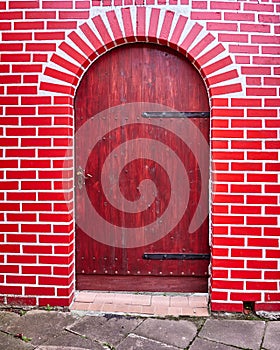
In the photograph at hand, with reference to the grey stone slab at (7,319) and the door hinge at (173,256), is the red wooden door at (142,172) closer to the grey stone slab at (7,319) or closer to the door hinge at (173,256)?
the door hinge at (173,256)

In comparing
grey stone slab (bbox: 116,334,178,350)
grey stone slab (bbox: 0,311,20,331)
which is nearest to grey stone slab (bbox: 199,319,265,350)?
grey stone slab (bbox: 116,334,178,350)

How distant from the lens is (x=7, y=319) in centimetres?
307

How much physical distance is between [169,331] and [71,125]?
1856 mm

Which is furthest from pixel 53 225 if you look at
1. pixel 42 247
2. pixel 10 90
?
pixel 10 90

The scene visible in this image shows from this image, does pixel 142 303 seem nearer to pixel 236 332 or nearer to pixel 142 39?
pixel 236 332

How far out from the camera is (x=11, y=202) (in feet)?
10.8

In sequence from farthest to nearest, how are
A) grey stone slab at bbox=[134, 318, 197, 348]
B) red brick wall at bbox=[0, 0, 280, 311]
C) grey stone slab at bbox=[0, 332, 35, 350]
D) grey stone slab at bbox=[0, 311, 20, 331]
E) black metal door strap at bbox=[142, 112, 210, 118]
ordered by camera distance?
black metal door strap at bbox=[142, 112, 210, 118]
red brick wall at bbox=[0, 0, 280, 311]
grey stone slab at bbox=[0, 311, 20, 331]
grey stone slab at bbox=[134, 318, 197, 348]
grey stone slab at bbox=[0, 332, 35, 350]

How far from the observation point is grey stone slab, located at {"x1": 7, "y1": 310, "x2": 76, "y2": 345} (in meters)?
2.82

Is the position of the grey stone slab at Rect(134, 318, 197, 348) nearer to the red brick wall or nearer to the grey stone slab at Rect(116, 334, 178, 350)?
the grey stone slab at Rect(116, 334, 178, 350)

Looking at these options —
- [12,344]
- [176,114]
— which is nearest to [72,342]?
[12,344]

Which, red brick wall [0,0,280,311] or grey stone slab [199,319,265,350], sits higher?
Answer: red brick wall [0,0,280,311]

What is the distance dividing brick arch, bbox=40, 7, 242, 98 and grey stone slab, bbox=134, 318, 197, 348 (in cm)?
186

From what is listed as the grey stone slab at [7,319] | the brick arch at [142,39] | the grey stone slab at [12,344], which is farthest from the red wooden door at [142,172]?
the grey stone slab at [12,344]

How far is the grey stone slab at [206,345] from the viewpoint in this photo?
2.64 metres
